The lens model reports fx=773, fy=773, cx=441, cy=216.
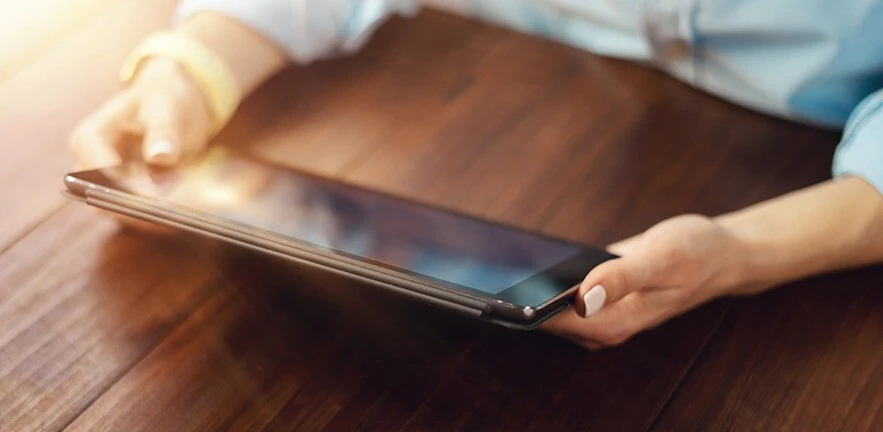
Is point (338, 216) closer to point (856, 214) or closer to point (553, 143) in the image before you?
point (553, 143)

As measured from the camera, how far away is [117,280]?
0.54m

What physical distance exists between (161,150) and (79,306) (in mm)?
119

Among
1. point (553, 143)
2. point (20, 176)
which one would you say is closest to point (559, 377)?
point (553, 143)

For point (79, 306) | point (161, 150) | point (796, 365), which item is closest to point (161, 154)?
point (161, 150)

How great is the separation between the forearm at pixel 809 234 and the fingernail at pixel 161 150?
0.38 metres

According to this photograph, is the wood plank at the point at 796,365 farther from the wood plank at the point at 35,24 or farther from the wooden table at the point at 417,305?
the wood plank at the point at 35,24

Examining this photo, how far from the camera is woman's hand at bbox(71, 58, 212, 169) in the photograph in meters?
0.55

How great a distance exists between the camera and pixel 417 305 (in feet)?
1.66

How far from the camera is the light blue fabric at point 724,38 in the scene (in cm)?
55

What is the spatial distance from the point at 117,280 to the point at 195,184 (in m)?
0.10

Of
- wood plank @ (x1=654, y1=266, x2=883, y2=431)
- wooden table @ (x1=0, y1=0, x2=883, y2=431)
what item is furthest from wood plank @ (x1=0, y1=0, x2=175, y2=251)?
wood plank @ (x1=654, y1=266, x2=883, y2=431)

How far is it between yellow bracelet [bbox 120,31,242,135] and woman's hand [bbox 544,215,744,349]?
1.07ft

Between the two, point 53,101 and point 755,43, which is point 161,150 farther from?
point 755,43

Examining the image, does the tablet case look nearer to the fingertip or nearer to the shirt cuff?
the fingertip
